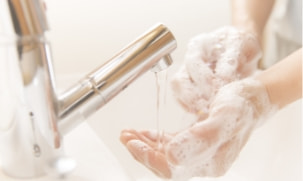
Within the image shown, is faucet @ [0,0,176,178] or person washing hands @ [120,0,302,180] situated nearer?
faucet @ [0,0,176,178]

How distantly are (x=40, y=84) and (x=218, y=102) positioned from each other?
0.91 feet

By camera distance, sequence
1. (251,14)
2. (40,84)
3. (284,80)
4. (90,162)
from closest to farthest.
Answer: (40,84)
(90,162)
(284,80)
(251,14)

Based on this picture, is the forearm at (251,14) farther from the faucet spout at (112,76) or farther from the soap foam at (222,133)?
the faucet spout at (112,76)

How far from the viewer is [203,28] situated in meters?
1.10

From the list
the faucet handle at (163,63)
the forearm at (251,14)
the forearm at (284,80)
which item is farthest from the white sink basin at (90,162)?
the forearm at (251,14)

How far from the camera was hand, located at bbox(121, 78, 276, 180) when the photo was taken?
1.71 ft

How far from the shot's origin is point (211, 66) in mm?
711

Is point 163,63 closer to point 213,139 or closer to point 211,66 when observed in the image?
point 213,139

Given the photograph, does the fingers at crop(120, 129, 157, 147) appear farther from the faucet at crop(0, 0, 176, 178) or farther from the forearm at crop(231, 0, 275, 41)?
the forearm at crop(231, 0, 275, 41)

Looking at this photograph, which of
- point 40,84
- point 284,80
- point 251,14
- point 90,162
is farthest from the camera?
point 251,14

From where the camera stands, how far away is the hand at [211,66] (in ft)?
2.22

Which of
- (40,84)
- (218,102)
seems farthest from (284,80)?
(40,84)

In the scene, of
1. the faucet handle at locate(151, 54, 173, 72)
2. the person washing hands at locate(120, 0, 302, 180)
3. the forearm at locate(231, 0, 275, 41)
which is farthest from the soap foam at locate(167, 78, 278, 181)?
the forearm at locate(231, 0, 275, 41)

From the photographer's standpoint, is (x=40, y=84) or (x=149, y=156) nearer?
(x=40, y=84)
